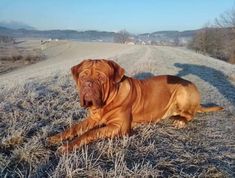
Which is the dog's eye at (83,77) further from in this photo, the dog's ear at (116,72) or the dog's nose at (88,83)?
the dog's ear at (116,72)

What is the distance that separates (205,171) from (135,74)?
807 cm

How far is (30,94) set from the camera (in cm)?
789

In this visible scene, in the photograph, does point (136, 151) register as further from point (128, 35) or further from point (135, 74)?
point (128, 35)

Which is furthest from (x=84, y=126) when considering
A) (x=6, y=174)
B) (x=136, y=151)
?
(x=6, y=174)

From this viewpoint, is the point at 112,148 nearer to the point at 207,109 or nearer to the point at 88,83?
the point at 88,83

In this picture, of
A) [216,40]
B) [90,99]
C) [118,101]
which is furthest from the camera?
[216,40]

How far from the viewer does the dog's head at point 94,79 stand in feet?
17.0

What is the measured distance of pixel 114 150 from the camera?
4.84m

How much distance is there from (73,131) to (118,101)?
78 centimetres

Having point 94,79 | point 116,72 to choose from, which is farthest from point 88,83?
point 116,72

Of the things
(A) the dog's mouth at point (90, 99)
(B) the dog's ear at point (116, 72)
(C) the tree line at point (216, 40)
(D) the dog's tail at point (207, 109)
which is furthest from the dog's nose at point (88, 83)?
(C) the tree line at point (216, 40)

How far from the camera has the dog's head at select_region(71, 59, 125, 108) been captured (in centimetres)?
519

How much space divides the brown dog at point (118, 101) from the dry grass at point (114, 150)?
0.62 feet

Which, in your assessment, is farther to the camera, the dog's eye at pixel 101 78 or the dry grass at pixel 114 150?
the dog's eye at pixel 101 78
